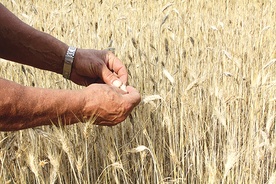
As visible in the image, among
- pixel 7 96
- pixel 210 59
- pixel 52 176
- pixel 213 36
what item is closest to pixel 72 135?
pixel 52 176

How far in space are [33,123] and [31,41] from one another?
1.56 ft

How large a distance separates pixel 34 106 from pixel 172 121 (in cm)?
74

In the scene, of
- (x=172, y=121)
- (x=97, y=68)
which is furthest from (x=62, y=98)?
(x=172, y=121)

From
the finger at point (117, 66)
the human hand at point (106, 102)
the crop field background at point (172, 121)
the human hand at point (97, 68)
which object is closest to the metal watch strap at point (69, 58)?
the human hand at point (97, 68)

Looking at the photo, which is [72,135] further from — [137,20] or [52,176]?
[137,20]

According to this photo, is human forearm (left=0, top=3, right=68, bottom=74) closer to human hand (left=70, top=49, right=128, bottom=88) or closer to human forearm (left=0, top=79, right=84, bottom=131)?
human hand (left=70, top=49, right=128, bottom=88)

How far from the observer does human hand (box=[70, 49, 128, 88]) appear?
1340 mm

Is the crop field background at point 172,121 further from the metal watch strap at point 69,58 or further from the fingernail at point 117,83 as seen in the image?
the metal watch strap at point 69,58

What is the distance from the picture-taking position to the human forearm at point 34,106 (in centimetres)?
94

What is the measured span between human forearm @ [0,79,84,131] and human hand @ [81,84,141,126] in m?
0.02

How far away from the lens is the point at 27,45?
1.39 m

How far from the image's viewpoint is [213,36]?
92.6 inches

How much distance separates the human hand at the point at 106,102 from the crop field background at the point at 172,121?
0.18 ft

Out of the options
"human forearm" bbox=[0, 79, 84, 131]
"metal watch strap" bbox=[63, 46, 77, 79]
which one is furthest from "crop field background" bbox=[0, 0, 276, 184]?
"metal watch strap" bbox=[63, 46, 77, 79]
